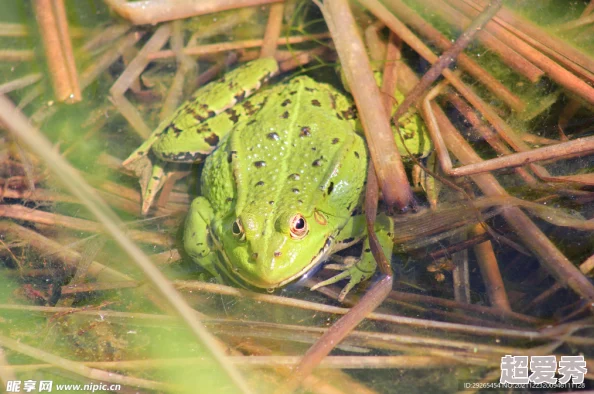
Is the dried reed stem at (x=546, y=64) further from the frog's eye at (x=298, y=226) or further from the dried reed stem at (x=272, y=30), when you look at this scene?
the frog's eye at (x=298, y=226)

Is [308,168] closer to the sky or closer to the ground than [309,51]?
closer to the ground

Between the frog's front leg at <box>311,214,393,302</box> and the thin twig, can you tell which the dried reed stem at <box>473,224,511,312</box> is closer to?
the frog's front leg at <box>311,214,393,302</box>

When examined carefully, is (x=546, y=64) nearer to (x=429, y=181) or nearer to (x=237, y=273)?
(x=429, y=181)

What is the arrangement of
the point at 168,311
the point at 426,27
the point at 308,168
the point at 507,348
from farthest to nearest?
1. the point at 426,27
2. the point at 308,168
3. the point at 168,311
4. the point at 507,348

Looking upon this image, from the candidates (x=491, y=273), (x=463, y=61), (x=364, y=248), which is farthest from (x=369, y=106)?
(x=491, y=273)

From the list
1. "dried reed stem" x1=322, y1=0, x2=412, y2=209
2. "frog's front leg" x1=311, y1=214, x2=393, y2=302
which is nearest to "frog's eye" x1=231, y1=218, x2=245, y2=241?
"frog's front leg" x1=311, y1=214, x2=393, y2=302

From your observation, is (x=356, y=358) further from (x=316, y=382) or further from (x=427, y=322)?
(x=427, y=322)

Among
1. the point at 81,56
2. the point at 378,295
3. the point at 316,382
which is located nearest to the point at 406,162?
the point at 378,295
